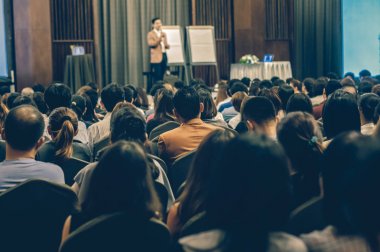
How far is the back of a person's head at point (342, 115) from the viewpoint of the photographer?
11.4 feet

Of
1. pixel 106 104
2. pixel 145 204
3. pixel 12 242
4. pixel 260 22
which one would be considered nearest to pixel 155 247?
pixel 145 204

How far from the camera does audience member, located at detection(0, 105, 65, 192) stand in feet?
9.53

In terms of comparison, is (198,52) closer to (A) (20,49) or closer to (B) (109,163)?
(A) (20,49)

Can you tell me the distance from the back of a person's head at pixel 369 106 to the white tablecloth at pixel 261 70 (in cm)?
840

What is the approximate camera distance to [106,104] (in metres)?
5.36

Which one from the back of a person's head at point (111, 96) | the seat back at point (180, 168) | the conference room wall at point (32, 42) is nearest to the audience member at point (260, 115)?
the seat back at point (180, 168)

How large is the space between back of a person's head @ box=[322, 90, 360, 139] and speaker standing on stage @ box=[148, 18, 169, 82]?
840cm

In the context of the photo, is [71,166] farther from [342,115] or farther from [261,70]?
[261,70]

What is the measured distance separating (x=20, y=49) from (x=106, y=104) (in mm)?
7158

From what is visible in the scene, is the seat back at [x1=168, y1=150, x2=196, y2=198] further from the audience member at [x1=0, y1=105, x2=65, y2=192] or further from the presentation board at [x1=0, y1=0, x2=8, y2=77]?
the presentation board at [x1=0, y1=0, x2=8, y2=77]

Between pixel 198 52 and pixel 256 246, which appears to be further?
pixel 198 52

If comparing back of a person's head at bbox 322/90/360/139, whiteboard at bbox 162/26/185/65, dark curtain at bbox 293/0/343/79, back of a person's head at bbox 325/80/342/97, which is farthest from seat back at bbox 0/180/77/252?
dark curtain at bbox 293/0/343/79

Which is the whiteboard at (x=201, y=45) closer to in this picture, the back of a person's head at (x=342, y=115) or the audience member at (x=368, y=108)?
the audience member at (x=368, y=108)

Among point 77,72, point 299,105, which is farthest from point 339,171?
point 77,72
